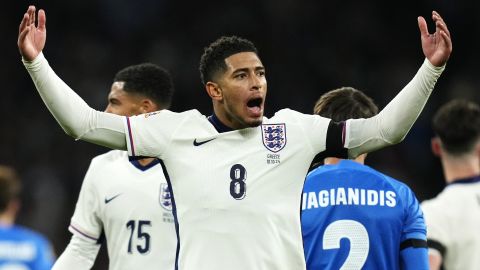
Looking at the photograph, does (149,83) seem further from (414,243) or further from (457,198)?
(414,243)

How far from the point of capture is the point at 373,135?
14.7 feet

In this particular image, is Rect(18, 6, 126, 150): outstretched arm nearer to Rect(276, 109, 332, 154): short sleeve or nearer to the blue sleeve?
Rect(276, 109, 332, 154): short sleeve

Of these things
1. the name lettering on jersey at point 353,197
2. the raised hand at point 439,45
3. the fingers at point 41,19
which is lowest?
the name lettering on jersey at point 353,197

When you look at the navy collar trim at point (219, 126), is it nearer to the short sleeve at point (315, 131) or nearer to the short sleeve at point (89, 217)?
the short sleeve at point (315, 131)

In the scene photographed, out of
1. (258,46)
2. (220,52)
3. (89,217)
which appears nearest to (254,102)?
(220,52)

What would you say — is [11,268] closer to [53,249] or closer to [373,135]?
[373,135]

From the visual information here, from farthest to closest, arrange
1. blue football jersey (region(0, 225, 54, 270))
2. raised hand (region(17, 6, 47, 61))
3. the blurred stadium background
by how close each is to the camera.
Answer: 1. the blurred stadium background
2. blue football jersey (region(0, 225, 54, 270))
3. raised hand (region(17, 6, 47, 61))

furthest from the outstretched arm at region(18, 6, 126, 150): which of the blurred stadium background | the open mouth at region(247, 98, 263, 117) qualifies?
the blurred stadium background

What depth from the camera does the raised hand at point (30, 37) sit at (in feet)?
14.0

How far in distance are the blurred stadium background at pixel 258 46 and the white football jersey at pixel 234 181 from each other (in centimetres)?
951

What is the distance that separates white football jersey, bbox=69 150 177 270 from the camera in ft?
18.7

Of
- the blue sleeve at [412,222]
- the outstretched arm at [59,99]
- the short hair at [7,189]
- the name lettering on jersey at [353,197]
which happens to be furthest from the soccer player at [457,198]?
the short hair at [7,189]

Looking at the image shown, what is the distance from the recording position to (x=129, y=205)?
5.87m

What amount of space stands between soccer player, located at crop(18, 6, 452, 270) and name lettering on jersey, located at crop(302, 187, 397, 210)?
0.86 ft
